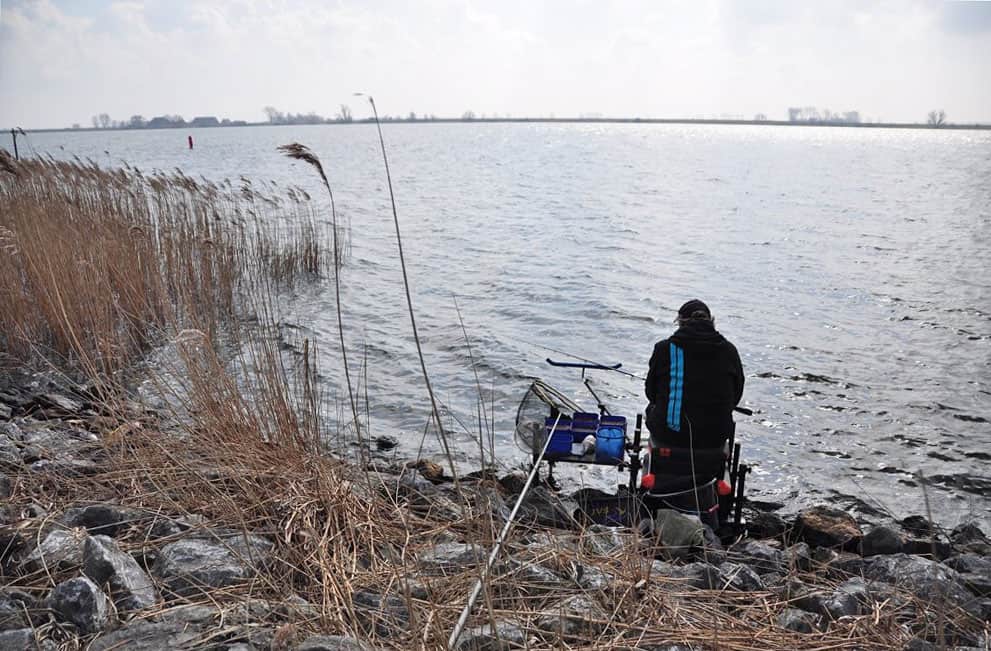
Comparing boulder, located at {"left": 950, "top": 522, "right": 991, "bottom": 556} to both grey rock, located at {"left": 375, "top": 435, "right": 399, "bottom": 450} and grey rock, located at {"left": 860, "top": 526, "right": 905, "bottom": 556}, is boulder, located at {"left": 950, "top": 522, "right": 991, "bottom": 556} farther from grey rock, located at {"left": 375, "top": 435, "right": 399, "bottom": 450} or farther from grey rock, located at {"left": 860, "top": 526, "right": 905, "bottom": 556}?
grey rock, located at {"left": 375, "top": 435, "right": 399, "bottom": 450}

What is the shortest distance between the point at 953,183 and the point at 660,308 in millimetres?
36526

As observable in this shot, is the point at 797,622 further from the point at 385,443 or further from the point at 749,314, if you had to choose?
the point at 749,314

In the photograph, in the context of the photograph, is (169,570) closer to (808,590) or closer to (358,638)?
(358,638)

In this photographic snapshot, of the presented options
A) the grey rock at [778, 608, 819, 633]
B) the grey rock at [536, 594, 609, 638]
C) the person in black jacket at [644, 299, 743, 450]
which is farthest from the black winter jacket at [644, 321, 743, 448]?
the grey rock at [536, 594, 609, 638]

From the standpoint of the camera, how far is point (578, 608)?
2.62 m

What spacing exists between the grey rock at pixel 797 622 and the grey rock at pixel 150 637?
6.96 feet

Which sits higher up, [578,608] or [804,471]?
[578,608]

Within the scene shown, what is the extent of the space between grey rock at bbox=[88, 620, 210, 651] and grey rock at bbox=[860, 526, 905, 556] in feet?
14.5

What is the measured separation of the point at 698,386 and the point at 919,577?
1.55 meters

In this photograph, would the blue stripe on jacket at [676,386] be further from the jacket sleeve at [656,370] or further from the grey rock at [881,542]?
the grey rock at [881,542]

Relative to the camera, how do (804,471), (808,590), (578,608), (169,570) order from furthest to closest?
(804,471)
(808,590)
(169,570)
(578,608)

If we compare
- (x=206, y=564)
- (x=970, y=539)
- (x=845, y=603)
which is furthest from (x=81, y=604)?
(x=970, y=539)

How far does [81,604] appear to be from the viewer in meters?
2.47

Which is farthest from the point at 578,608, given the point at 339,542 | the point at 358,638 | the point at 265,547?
the point at 265,547
